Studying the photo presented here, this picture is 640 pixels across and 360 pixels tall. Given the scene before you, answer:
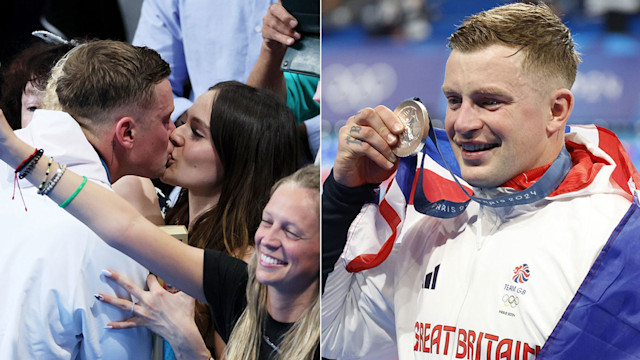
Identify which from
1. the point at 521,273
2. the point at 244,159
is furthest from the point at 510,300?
the point at 244,159

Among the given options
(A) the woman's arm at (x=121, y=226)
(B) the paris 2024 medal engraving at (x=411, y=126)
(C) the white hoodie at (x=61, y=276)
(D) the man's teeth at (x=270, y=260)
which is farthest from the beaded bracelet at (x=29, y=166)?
(B) the paris 2024 medal engraving at (x=411, y=126)

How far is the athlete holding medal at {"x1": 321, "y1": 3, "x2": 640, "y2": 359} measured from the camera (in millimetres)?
1211

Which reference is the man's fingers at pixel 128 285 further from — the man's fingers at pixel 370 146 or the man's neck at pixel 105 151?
the man's fingers at pixel 370 146

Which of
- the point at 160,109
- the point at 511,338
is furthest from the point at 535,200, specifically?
the point at 160,109

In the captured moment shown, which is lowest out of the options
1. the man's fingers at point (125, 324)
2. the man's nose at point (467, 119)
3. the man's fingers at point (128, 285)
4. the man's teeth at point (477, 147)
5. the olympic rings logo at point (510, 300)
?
the man's fingers at point (125, 324)

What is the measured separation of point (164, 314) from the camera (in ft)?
5.74

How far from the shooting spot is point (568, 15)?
1.31 metres

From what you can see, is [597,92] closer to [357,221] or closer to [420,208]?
[420,208]

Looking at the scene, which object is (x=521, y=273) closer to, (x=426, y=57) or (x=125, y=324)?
(x=426, y=57)

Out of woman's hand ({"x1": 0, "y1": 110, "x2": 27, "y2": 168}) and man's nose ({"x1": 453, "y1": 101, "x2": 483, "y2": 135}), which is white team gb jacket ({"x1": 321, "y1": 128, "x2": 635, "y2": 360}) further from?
woman's hand ({"x1": 0, "y1": 110, "x2": 27, "y2": 168})

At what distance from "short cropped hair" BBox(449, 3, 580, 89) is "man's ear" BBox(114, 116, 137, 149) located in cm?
91

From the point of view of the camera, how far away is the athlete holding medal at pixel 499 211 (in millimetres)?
1211

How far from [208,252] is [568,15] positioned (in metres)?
0.96

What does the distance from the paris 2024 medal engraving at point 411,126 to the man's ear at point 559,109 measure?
0.22 meters
